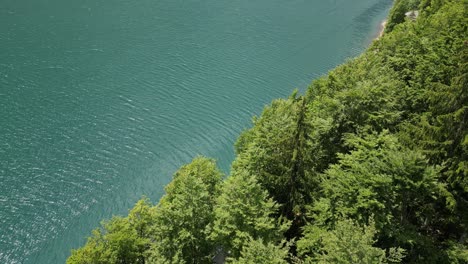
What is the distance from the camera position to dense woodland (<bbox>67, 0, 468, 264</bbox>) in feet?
57.1

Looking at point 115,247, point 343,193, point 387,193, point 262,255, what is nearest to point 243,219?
point 262,255

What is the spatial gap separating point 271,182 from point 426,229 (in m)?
9.45

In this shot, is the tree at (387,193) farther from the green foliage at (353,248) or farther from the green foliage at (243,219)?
the green foliage at (243,219)

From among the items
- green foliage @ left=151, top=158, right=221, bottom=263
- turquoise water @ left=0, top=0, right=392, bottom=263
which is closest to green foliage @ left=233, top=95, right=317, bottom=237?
green foliage @ left=151, top=158, right=221, bottom=263

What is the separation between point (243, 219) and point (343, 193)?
5486mm

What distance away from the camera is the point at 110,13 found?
235ft

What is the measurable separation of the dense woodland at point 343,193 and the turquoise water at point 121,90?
10657 mm

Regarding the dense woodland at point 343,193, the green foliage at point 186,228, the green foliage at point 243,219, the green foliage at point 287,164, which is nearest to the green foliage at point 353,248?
the dense woodland at point 343,193

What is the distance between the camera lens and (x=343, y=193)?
1872 centimetres

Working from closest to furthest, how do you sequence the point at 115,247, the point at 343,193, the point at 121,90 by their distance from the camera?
the point at 343,193 → the point at 115,247 → the point at 121,90

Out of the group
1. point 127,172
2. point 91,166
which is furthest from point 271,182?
point 91,166

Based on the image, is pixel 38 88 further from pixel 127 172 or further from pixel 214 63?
pixel 214 63

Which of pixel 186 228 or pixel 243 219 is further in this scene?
pixel 186 228

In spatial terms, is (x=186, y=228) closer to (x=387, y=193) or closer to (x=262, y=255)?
(x=262, y=255)
